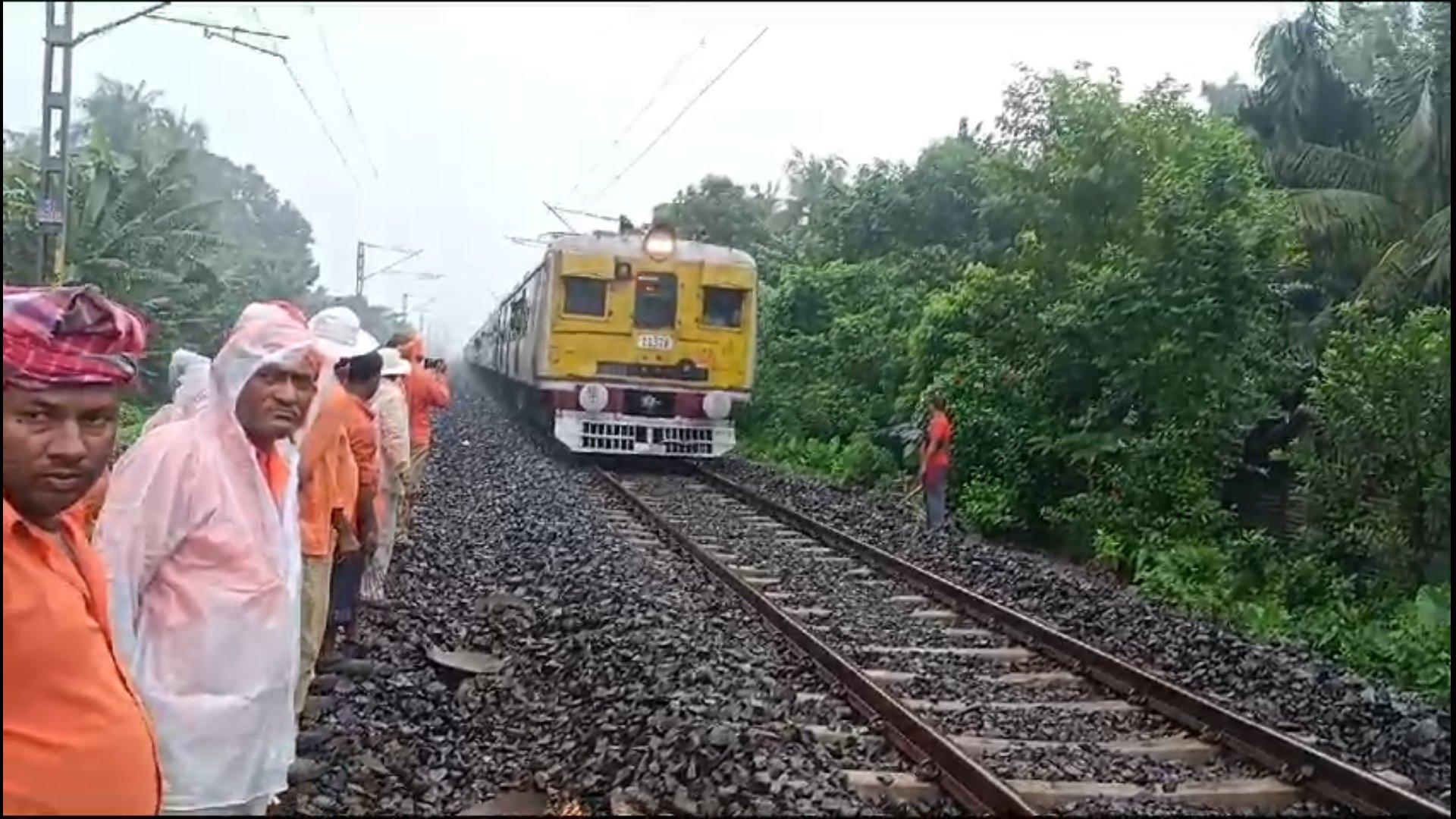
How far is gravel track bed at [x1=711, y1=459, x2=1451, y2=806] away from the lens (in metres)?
5.57

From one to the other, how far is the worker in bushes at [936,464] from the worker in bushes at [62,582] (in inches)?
379

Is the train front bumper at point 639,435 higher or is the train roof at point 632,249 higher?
the train roof at point 632,249

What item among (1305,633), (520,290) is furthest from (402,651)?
(520,290)

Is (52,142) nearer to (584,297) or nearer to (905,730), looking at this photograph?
(584,297)

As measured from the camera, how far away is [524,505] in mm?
Result: 12227

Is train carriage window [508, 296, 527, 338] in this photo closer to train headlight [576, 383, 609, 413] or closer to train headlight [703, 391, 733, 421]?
train headlight [576, 383, 609, 413]

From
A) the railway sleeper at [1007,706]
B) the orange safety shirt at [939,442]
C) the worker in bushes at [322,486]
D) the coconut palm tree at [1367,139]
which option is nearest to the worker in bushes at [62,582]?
the worker in bushes at [322,486]

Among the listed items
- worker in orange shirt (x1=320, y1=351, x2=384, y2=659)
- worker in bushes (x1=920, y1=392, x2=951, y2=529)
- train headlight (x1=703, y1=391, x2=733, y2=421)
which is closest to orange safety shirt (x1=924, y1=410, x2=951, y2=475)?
worker in bushes (x1=920, y1=392, x2=951, y2=529)

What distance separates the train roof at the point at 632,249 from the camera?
16344mm

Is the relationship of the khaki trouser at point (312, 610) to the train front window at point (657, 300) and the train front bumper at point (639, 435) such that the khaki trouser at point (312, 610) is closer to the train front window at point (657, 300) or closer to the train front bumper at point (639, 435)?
the train front bumper at point (639, 435)

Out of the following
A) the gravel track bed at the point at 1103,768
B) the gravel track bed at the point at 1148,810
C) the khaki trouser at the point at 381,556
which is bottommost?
the gravel track bed at the point at 1148,810

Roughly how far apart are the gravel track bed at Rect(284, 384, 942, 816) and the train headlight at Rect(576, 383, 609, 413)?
565 cm

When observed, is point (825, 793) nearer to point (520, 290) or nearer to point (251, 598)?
point (251, 598)

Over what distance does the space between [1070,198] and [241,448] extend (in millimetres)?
11150
